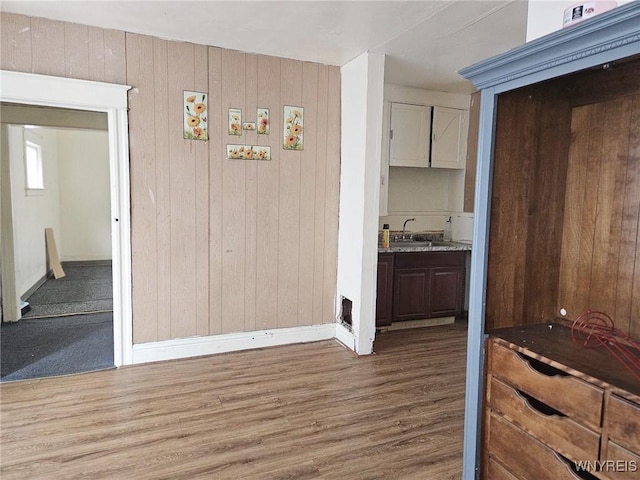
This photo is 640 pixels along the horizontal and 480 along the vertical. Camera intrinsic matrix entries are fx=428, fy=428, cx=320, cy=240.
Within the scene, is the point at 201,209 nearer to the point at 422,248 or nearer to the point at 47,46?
the point at 47,46

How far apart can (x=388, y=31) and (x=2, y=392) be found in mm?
3587

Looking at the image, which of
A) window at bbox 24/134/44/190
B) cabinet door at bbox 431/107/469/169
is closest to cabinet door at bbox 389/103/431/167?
cabinet door at bbox 431/107/469/169

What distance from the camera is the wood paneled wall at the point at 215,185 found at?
10.3 ft

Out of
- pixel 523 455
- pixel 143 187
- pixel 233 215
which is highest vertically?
pixel 143 187

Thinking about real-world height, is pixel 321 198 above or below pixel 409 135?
below

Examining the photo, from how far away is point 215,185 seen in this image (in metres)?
3.51

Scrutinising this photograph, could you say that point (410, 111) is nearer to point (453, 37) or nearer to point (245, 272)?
point (453, 37)

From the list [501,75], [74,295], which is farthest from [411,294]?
[74,295]

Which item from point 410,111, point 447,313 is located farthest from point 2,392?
point 410,111

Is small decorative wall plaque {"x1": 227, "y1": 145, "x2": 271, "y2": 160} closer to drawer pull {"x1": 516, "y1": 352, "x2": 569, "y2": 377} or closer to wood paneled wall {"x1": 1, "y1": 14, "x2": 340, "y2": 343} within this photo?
wood paneled wall {"x1": 1, "y1": 14, "x2": 340, "y2": 343}

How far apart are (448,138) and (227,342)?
313cm

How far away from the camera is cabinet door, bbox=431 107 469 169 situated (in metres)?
4.60

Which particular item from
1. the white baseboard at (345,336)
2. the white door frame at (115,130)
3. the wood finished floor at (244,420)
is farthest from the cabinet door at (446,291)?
the white door frame at (115,130)

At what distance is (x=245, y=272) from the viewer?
3.68 metres
